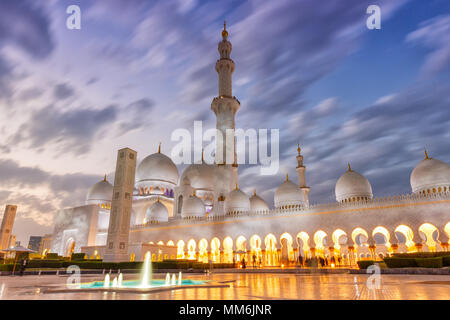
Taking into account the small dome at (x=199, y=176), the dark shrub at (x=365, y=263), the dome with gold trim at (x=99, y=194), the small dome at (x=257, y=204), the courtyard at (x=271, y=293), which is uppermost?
the small dome at (x=199, y=176)

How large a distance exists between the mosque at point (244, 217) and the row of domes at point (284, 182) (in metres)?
0.07

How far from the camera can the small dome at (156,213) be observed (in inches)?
1117

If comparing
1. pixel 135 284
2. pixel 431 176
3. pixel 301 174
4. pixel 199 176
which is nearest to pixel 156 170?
pixel 199 176

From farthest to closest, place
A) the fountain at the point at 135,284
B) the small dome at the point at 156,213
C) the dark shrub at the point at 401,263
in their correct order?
the small dome at the point at 156,213 < the dark shrub at the point at 401,263 < the fountain at the point at 135,284

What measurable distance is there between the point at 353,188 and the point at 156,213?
18.2m

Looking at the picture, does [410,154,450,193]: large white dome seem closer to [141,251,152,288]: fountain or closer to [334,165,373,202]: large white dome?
[334,165,373,202]: large white dome

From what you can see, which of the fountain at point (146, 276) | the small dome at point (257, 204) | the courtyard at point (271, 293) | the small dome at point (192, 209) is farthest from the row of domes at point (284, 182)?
the courtyard at point (271, 293)

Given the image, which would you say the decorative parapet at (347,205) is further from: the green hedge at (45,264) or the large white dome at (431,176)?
the green hedge at (45,264)

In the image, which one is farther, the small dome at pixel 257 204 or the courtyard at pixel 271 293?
the small dome at pixel 257 204

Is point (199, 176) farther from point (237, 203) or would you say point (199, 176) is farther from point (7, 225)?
point (7, 225)

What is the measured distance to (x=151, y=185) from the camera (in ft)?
107

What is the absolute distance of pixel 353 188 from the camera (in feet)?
72.9

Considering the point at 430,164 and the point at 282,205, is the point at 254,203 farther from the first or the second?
the point at 430,164
